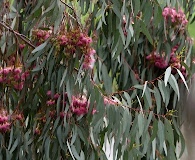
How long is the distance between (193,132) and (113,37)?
3.28 ft

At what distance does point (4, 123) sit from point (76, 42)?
453mm

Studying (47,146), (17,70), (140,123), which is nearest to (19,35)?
(17,70)

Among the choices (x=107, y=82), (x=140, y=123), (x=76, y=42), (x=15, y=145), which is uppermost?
(x=76, y=42)

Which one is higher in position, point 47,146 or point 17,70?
point 17,70

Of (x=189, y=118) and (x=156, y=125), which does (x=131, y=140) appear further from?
(x=189, y=118)

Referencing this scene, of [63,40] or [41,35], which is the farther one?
[41,35]

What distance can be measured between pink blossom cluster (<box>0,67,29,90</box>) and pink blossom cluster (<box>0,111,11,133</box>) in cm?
11

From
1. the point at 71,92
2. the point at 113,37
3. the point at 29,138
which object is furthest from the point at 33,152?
the point at 113,37

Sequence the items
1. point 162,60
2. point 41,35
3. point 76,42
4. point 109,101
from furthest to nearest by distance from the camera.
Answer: point 162,60 → point 41,35 → point 109,101 → point 76,42

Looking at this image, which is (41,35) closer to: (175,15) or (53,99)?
(53,99)

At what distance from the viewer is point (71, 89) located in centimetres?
183

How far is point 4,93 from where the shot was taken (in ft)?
6.91

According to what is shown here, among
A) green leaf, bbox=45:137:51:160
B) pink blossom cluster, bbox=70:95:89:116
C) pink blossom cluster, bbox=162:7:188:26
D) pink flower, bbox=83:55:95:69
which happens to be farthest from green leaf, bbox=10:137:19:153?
pink blossom cluster, bbox=162:7:188:26

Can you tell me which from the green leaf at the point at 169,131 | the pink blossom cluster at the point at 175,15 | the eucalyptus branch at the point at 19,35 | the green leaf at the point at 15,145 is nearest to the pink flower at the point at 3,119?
the green leaf at the point at 15,145
